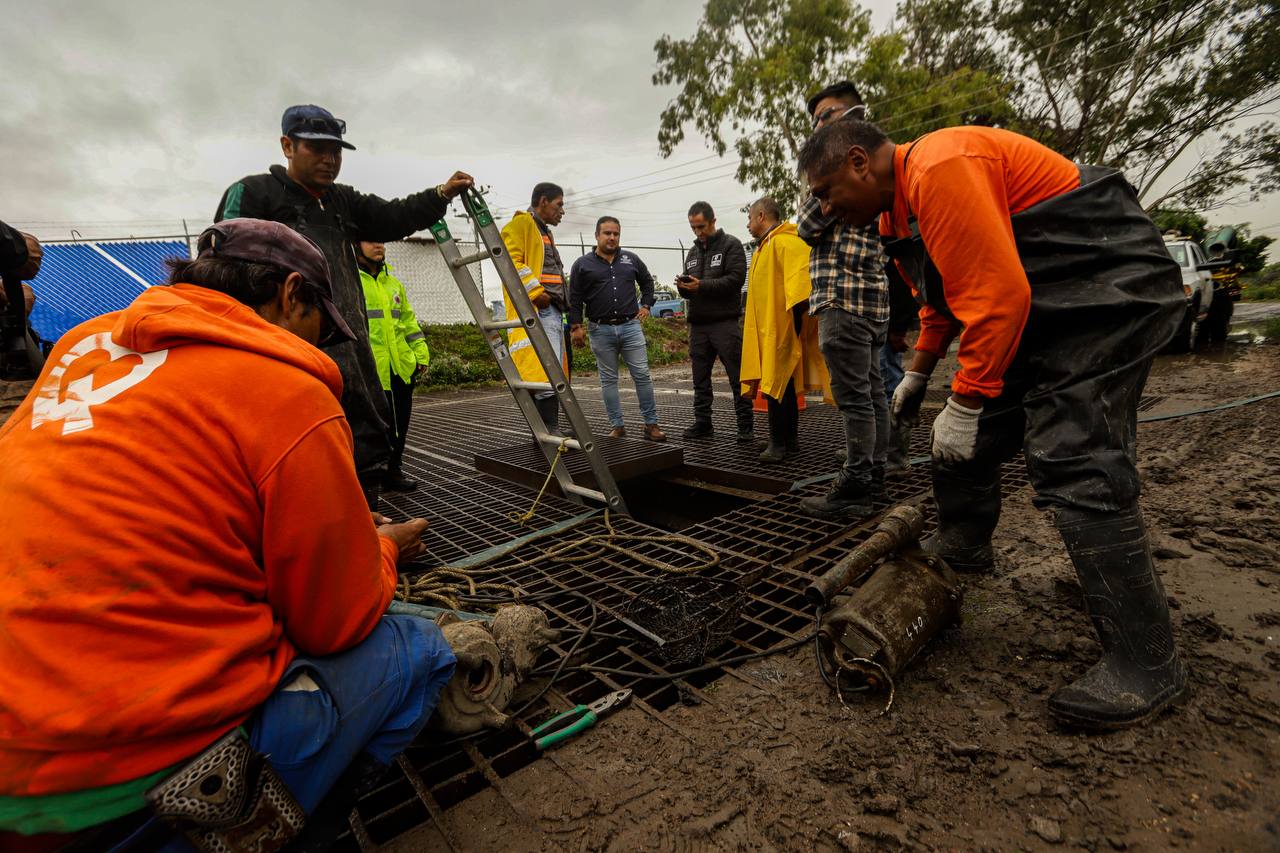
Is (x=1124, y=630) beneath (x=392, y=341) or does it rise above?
beneath

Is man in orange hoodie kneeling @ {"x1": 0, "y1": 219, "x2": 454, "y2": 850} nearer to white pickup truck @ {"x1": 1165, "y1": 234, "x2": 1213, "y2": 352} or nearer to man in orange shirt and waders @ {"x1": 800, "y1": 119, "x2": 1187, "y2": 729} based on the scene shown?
man in orange shirt and waders @ {"x1": 800, "y1": 119, "x2": 1187, "y2": 729}

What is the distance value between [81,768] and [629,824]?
3.19 feet

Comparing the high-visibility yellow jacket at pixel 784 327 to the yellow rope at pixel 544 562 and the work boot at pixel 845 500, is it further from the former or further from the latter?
the yellow rope at pixel 544 562

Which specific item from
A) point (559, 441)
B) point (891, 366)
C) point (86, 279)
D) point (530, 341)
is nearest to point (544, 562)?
point (559, 441)

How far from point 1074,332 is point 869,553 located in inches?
32.1

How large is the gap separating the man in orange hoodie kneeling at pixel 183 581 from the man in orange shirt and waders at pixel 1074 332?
60.9 inches

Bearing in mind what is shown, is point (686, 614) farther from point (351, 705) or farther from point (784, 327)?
point (784, 327)

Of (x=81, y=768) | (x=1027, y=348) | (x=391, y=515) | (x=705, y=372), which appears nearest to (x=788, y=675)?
(x=1027, y=348)

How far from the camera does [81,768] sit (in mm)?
882

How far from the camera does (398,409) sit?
4.18 meters

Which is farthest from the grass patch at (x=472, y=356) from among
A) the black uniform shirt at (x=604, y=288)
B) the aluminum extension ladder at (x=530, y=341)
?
the aluminum extension ladder at (x=530, y=341)

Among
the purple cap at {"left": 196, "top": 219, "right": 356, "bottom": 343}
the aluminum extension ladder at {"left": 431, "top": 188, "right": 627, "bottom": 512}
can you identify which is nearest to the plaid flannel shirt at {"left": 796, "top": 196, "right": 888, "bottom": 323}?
the aluminum extension ladder at {"left": 431, "top": 188, "right": 627, "bottom": 512}

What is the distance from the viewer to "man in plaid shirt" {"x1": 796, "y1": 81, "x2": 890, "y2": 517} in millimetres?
2910

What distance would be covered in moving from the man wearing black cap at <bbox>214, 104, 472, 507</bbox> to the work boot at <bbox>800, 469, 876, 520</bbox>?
2113 millimetres
